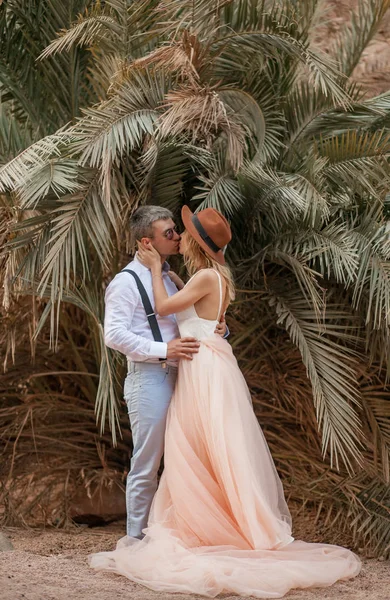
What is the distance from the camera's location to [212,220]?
4.79 m

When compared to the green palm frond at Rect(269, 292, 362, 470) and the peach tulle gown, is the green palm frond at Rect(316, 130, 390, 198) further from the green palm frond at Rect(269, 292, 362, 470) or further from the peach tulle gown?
the peach tulle gown

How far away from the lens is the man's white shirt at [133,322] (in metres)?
4.69

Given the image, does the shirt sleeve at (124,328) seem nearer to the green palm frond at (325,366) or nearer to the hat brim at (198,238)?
the hat brim at (198,238)

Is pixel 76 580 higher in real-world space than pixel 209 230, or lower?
lower

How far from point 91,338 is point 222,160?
1721mm

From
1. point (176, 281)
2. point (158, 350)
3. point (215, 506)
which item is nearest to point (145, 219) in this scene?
point (176, 281)

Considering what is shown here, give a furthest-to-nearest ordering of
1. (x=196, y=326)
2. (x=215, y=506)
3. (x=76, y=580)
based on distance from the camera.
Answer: (x=196, y=326) → (x=215, y=506) → (x=76, y=580)

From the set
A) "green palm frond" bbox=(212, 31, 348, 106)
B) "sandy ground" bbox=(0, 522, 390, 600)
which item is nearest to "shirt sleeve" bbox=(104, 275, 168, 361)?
"sandy ground" bbox=(0, 522, 390, 600)

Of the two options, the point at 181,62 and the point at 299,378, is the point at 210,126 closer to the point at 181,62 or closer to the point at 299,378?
the point at 181,62

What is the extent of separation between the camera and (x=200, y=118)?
5.19m

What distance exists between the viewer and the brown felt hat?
4785 mm

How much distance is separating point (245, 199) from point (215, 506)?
199 cm

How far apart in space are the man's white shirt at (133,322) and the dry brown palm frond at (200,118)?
0.88 metres

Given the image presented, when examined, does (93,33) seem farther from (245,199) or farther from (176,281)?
(176,281)
